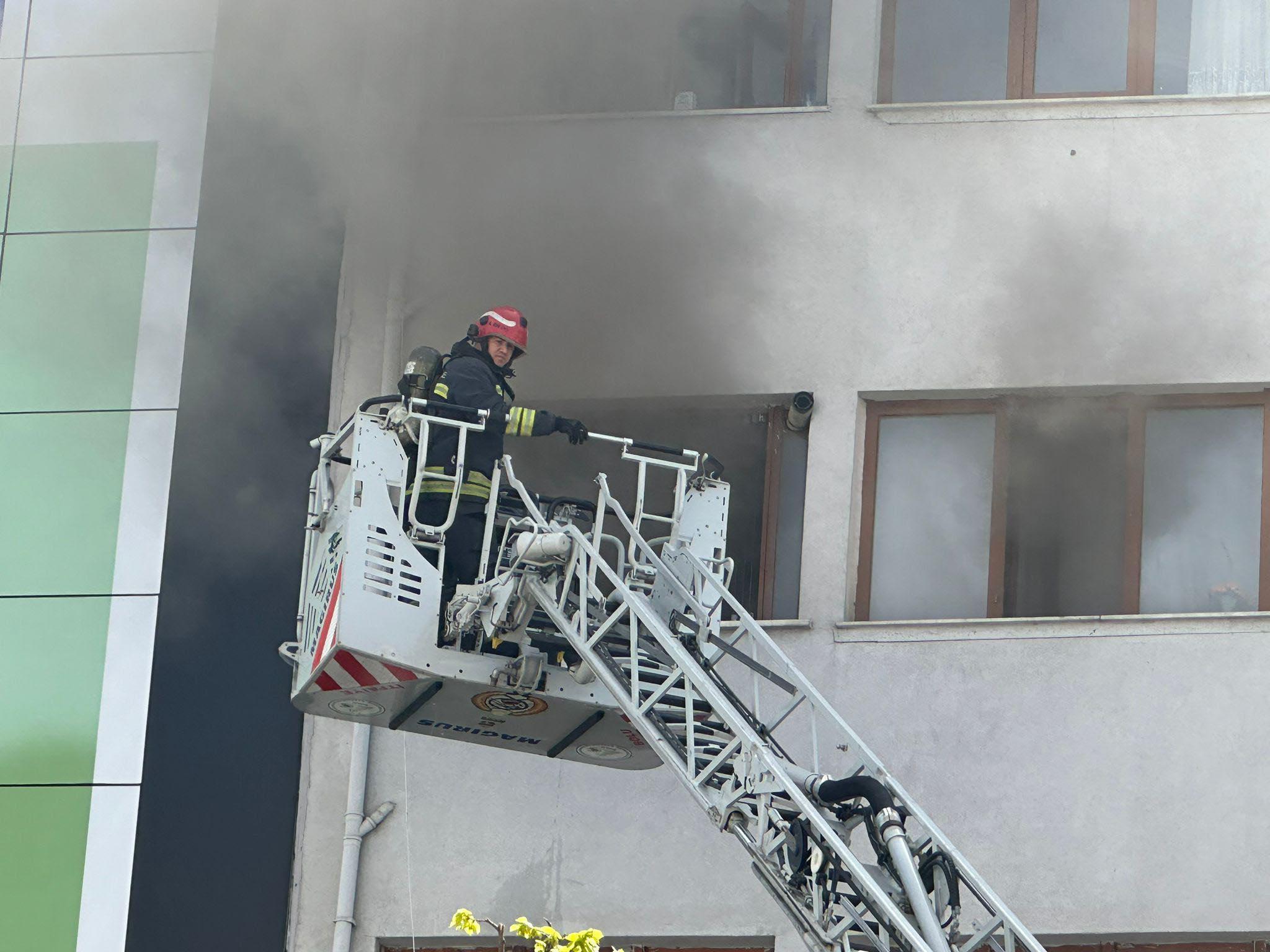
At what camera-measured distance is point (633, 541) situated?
387 inches

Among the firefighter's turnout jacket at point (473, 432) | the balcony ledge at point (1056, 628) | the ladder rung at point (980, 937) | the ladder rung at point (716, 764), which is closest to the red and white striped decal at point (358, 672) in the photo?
the firefighter's turnout jacket at point (473, 432)

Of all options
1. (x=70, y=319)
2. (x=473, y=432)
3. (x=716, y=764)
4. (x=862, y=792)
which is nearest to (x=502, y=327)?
(x=473, y=432)

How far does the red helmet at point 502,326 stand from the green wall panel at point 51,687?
426cm

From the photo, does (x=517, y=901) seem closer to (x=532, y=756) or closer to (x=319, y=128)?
(x=532, y=756)

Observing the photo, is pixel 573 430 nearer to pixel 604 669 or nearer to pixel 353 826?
pixel 604 669

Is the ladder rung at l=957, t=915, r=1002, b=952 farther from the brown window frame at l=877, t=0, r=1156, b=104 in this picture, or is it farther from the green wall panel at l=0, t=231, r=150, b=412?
the green wall panel at l=0, t=231, r=150, b=412

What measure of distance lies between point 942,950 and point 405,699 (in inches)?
123

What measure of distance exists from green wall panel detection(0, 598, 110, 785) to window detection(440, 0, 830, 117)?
4323mm

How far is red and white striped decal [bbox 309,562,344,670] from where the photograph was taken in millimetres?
9422

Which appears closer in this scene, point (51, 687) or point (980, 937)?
point (980, 937)

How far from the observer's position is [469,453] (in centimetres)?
1012

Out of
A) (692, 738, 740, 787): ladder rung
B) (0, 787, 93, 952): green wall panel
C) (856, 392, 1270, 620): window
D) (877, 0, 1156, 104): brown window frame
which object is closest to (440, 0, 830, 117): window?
(877, 0, 1156, 104): brown window frame

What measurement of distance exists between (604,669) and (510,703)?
79 cm

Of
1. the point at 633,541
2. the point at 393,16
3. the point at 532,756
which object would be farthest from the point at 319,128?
the point at 633,541
